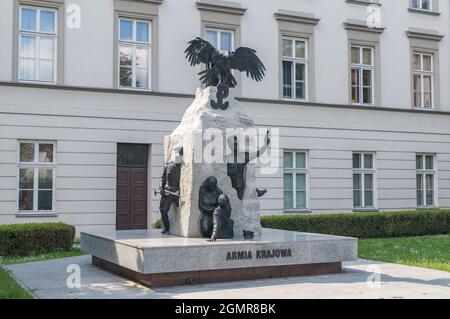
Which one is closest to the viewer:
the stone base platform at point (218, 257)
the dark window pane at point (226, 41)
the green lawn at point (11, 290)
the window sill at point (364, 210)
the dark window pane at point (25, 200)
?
the green lawn at point (11, 290)

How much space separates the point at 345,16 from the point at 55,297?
18417mm

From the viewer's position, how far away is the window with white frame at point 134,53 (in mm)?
19812

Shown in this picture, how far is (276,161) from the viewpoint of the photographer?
2172 cm

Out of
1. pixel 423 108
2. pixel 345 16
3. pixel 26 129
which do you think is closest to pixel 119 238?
pixel 26 129

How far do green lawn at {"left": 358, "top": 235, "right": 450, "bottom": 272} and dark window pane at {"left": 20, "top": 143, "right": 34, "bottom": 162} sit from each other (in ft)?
33.1

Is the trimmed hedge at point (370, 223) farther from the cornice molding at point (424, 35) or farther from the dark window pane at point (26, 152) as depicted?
the cornice molding at point (424, 35)

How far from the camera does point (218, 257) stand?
9.55 metres

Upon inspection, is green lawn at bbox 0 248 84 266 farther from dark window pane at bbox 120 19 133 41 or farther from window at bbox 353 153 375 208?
window at bbox 353 153 375 208

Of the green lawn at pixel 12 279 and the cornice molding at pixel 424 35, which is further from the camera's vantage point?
the cornice molding at pixel 424 35

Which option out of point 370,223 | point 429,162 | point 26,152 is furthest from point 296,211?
point 26,152

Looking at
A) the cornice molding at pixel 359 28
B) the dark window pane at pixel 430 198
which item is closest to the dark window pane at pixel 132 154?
the cornice molding at pixel 359 28

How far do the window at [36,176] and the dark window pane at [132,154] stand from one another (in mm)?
2207

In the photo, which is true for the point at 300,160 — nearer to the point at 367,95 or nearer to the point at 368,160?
the point at 368,160

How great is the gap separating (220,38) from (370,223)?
8.29 m
